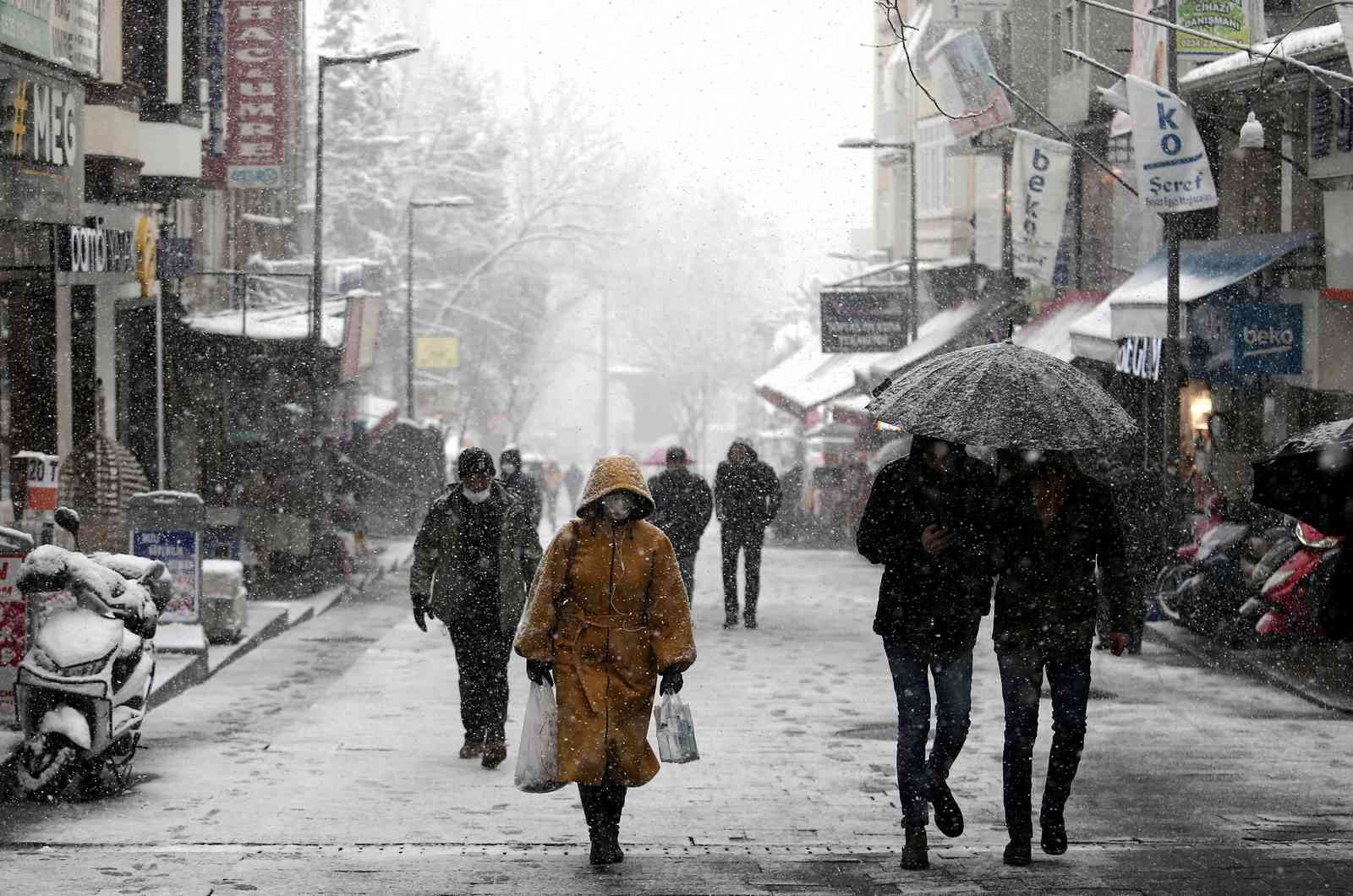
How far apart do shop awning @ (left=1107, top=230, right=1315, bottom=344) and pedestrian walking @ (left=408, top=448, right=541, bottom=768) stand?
Result: 39.0 feet

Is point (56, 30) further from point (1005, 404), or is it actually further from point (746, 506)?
point (1005, 404)

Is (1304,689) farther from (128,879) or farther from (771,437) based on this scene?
(771,437)

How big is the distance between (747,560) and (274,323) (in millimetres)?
13404

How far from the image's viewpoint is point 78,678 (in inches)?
386

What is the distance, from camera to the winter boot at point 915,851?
7.94 meters

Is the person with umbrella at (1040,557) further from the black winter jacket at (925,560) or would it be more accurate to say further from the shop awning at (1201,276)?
the shop awning at (1201,276)

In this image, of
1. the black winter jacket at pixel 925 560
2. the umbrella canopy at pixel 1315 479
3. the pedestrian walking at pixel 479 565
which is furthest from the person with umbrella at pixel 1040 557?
the pedestrian walking at pixel 479 565

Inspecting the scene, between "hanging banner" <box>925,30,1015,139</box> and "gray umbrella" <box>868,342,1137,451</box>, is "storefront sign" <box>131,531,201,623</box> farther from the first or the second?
"hanging banner" <box>925,30,1015,139</box>

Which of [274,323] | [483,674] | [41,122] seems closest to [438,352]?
[274,323]

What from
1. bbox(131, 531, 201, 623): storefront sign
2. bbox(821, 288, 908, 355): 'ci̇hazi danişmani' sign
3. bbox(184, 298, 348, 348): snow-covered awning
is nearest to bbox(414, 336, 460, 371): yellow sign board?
bbox(821, 288, 908, 355): 'ci̇hazi danişmani' sign

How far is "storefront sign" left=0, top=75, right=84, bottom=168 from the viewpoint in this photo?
1717 cm

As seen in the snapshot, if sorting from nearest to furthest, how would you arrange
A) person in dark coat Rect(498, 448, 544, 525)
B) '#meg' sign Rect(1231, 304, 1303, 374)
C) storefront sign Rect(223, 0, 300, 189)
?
person in dark coat Rect(498, 448, 544, 525)
'#meg' sign Rect(1231, 304, 1303, 374)
storefront sign Rect(223, 0, 300, 189)

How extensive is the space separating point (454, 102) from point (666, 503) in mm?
49015

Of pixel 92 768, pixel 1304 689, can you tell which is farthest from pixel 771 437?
pixel 92 768
